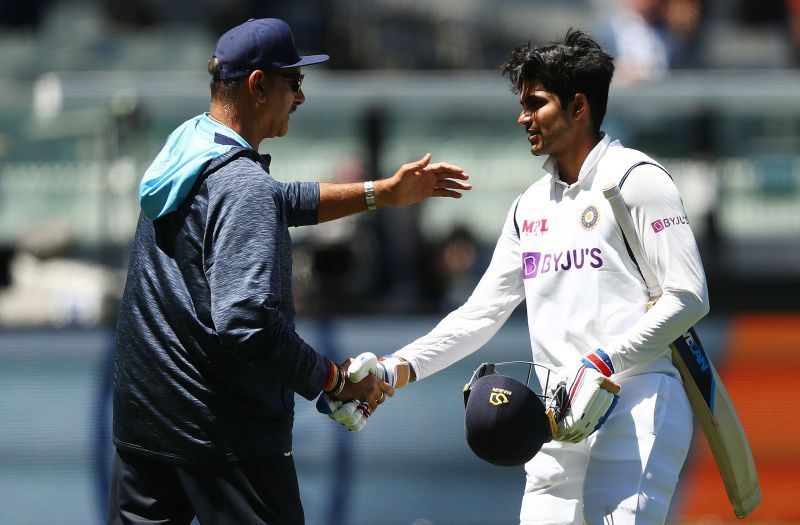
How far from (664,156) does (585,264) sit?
174 inches

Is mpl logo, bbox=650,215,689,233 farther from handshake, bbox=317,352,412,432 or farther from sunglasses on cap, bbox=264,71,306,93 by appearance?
sunglasses on cap, bbox=264,71,306,93

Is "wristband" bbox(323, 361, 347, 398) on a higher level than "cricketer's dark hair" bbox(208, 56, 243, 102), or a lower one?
lower

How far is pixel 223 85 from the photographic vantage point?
3609 mm

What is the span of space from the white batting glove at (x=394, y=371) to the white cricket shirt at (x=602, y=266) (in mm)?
420

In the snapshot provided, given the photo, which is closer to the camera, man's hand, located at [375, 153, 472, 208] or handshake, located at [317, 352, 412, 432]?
handshake, located at [317, 352, 412, 432]

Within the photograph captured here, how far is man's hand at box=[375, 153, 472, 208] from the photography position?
4.02 m

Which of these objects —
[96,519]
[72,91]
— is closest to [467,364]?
[96,519]

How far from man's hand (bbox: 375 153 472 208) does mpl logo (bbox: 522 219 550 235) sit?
0.31m

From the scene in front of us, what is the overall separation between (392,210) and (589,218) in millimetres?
4077

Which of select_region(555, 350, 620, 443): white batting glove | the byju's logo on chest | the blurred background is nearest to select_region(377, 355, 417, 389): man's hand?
the byju's logo on chest

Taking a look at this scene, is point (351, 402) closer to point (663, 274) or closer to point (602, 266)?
point (602, 266)

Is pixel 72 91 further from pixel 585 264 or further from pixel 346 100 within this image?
pixel 585 264

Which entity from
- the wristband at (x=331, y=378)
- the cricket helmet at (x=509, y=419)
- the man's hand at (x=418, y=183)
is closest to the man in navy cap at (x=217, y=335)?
the wristband at (x=331, y=378)

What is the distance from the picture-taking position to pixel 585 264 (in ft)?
11.8
